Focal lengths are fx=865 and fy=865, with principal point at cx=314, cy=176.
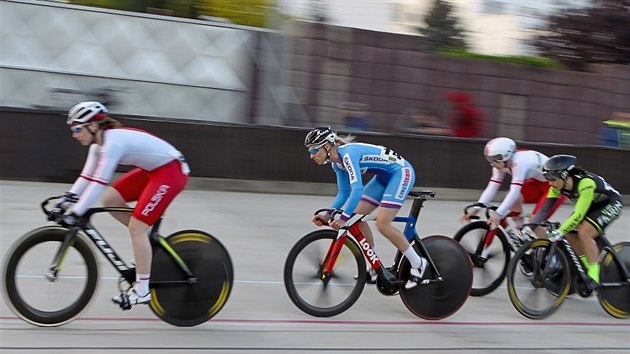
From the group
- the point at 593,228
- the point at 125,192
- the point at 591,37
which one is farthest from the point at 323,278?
the point at 591,37

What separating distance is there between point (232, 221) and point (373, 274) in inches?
168

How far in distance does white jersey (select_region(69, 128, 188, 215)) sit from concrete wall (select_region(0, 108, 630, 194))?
6.66m

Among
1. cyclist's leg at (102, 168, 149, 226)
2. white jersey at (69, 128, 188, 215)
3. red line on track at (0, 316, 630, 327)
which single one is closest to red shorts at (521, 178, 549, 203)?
red line on track at (0, 316, 630, 327)

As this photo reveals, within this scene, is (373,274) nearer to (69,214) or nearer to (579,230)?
(579,230)

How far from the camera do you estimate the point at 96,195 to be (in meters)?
5.58

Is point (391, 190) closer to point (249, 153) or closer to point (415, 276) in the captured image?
point (415, 276)

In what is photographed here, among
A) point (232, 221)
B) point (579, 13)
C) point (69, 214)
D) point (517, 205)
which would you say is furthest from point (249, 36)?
point (579, 13)

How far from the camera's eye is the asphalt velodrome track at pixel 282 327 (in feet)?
18.8

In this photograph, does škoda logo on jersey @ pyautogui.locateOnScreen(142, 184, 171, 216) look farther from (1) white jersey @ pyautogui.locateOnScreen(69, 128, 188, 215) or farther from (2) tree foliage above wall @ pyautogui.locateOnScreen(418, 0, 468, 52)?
(2) tree foliage above wall @ pyautogui.locateOnScreen(418, 0, 468, 52)

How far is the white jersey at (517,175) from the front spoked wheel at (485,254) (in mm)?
274

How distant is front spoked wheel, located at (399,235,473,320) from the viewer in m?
6.94

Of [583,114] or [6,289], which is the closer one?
[6,289]

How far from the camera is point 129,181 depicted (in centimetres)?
615

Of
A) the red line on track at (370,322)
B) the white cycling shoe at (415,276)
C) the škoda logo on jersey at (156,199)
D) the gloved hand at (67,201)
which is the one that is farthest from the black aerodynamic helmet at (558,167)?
the gloved hand at (67,201)
